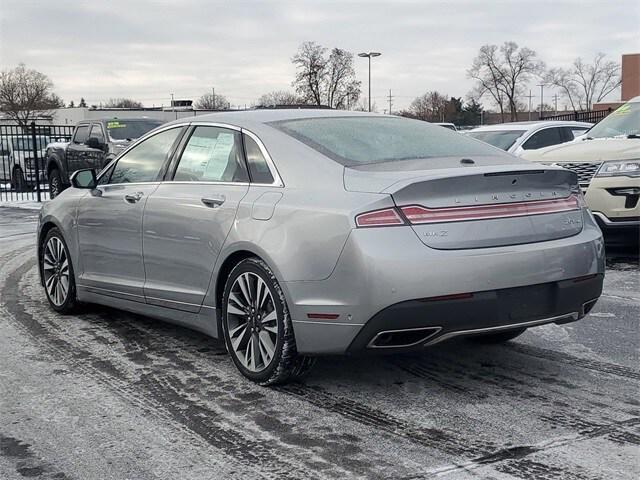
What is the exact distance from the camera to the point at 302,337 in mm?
4023

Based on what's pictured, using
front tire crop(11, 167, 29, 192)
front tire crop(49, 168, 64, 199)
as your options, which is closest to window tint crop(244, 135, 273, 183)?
front tire crop(49, 168, 64, 199)

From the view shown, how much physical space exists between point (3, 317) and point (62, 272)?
1.90 feet

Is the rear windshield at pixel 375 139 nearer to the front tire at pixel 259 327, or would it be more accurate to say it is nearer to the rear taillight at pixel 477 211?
the rear taillight at pixel 477 211

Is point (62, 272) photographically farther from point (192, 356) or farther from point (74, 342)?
point (192, 356)

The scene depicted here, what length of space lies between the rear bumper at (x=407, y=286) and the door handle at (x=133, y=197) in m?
1.75

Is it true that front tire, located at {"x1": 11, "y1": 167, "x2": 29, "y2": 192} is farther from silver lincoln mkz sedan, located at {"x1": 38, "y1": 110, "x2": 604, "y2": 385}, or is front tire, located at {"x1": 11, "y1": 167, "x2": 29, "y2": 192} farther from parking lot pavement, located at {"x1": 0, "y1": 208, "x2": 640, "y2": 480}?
silver lincoln mkz sedan, located at {"x1": 38, "y1": 110, "x2": 604, "y2": 385}

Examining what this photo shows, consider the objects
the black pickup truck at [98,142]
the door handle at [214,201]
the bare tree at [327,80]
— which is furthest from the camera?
the bare tree at [327,80]

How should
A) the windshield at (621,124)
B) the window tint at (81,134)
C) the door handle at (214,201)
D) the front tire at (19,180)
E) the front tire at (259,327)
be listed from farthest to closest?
the front tire at (19,180), the window tint at (81,134), the windshield at (621,124), the door handle at (214,201), the front tire at (259,327)

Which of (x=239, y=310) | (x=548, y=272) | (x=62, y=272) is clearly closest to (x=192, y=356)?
(x=239, y=310)

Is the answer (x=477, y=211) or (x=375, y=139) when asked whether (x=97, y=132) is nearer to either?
(x=375, y=139)

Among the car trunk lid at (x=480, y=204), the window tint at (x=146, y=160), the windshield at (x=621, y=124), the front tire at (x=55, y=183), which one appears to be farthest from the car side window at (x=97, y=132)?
the car trunk lid at (x=480, y=204)

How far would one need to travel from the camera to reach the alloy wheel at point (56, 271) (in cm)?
630

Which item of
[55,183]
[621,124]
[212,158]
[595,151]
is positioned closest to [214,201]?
[212,158]

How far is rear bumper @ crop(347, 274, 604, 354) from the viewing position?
12.3 ft
